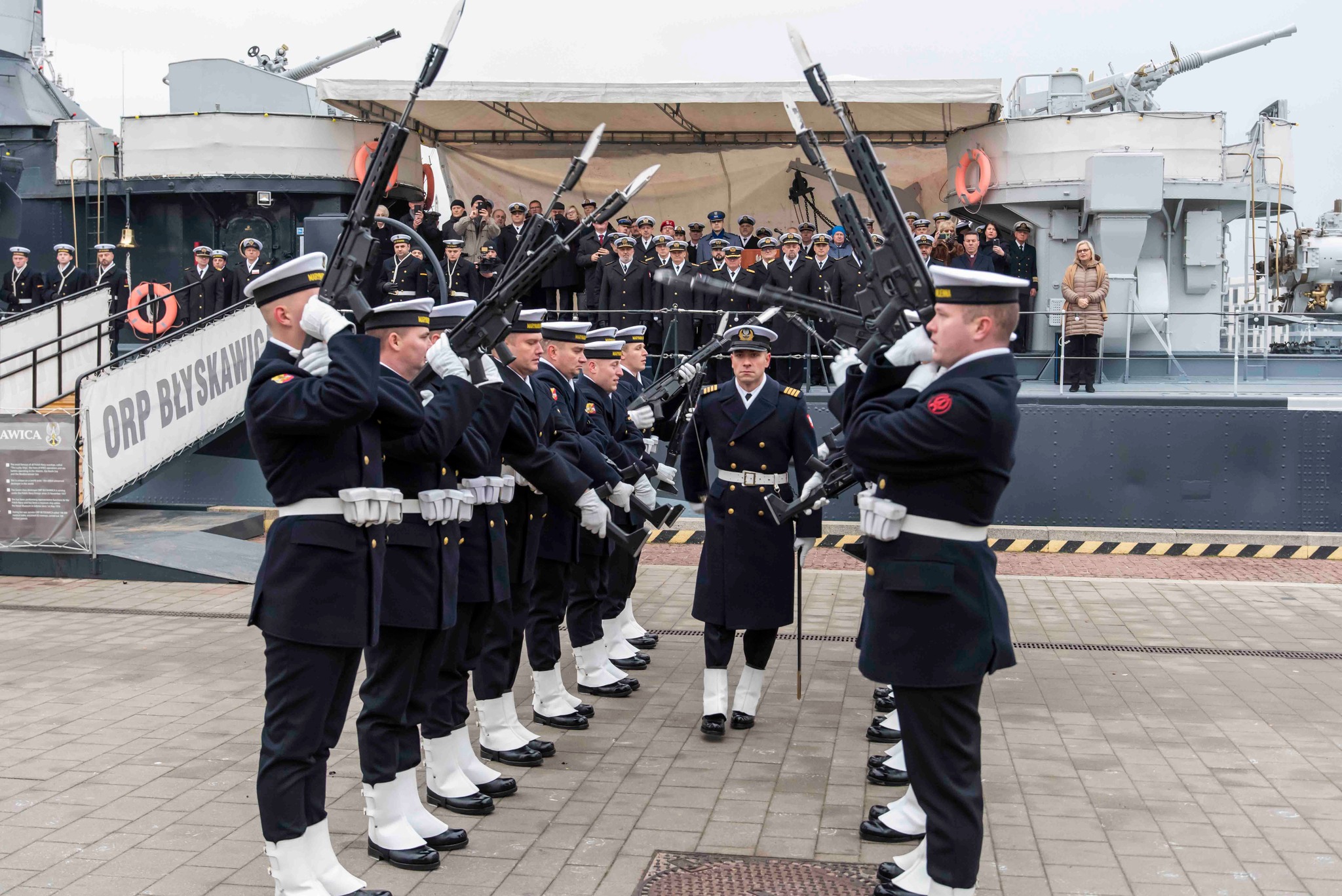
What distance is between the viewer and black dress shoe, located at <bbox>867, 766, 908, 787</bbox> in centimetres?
545

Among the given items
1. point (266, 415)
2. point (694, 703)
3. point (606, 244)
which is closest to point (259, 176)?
point (606, 244)

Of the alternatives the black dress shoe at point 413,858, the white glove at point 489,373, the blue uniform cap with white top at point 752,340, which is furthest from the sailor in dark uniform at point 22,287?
the black dress shoe at point 413,858

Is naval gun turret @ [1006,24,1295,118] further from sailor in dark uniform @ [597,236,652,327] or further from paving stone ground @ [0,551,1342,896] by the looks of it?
paving stone ground @ [0,551,1342,896]

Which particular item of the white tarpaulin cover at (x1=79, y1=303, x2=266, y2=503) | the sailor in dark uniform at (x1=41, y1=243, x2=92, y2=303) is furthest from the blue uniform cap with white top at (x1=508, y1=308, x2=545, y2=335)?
the sailor in dark uniform at (x1=41, y1=243, x2=92, y2=303)

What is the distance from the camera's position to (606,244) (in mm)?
15070

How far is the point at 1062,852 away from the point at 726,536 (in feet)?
8.02

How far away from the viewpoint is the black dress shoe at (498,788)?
5.29 metres

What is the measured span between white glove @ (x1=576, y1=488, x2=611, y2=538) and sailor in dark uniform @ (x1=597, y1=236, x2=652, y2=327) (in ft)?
25.8

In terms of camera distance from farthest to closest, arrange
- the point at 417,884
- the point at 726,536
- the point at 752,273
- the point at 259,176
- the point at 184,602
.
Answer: the point at 259,176 → the point at 752,273 → the point at 184,602 → the point at 726,536 → the point at 417,884

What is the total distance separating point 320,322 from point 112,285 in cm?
1271

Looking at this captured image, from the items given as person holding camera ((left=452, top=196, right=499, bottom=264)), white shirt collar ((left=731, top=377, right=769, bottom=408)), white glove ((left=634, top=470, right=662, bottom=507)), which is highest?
person holding camera ((left=452, top=196, right=499, bottom=264))

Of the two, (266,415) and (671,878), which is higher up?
(266,415)

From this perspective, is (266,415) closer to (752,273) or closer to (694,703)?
(694,703)

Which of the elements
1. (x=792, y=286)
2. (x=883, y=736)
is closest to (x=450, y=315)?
(x=883, y=736)
